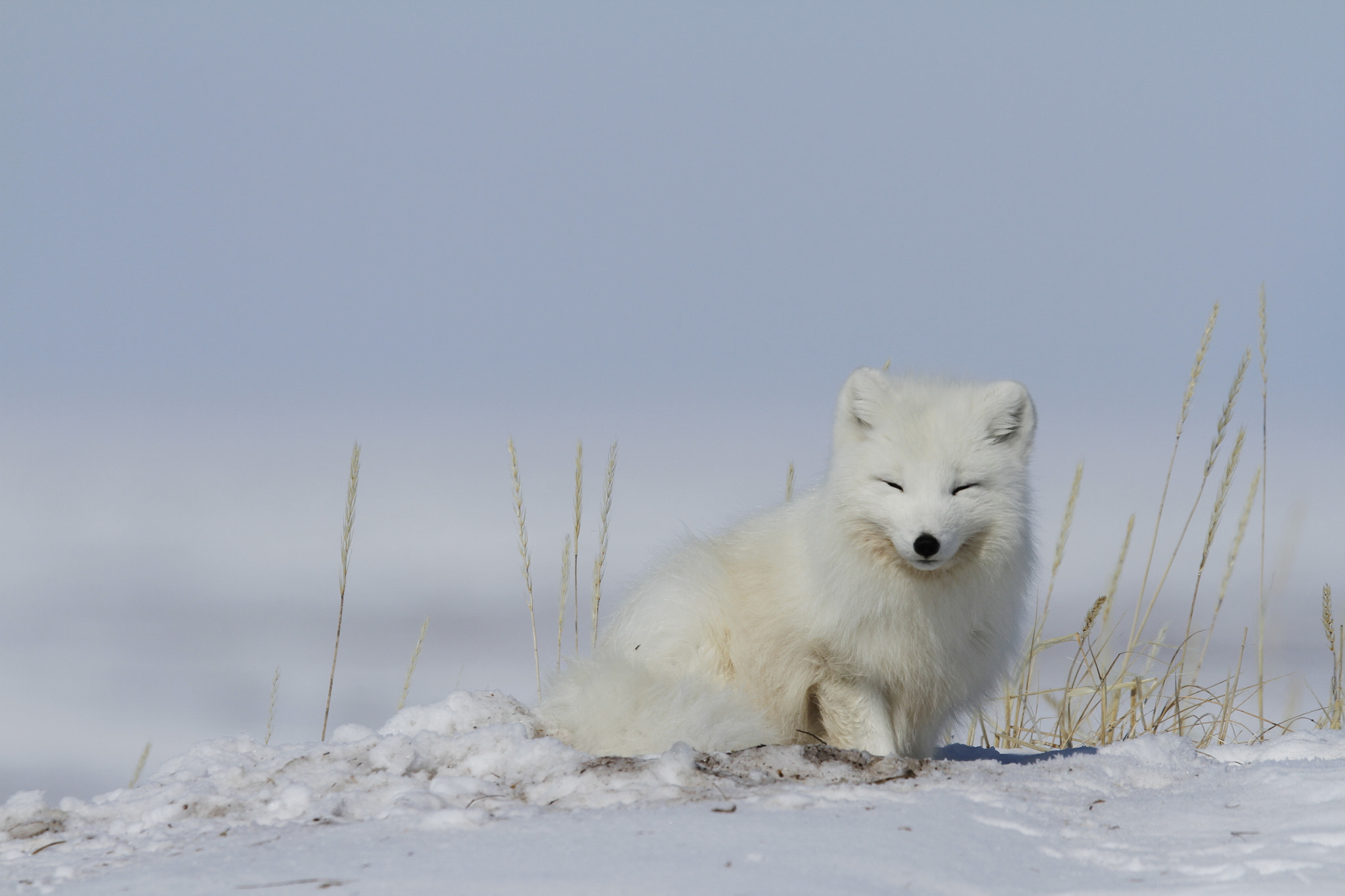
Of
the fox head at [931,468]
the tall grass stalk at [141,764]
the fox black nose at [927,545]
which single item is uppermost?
the fox head at [931,468]

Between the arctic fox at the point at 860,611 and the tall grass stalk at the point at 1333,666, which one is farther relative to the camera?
the tall grass stalk at the point at 1333,666

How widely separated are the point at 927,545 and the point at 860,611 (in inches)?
15.1

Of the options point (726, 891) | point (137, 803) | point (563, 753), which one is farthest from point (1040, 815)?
point (137, 803)

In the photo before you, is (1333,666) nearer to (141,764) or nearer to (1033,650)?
(1033,650)

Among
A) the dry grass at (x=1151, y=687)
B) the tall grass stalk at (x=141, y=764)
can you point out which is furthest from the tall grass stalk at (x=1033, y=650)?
the tall grass stalk at (x=141, y=764)

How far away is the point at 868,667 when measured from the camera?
3.53 meters

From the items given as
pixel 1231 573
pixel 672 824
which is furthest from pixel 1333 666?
pixel 672 824

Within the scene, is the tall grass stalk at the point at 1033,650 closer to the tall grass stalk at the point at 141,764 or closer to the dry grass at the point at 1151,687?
the dry grass at the point at 1151,687

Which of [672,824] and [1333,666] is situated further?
[1333,666]

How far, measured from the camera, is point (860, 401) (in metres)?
3.59

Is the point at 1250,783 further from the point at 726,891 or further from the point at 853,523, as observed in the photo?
the point at 726,891

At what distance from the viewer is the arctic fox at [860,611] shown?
336cm

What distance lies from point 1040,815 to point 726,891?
92 cm

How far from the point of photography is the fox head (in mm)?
3270
